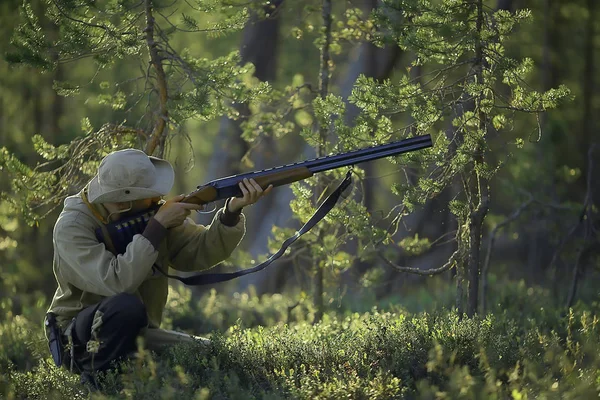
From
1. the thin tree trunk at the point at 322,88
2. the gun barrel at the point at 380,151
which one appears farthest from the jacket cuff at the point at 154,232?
the thin tree trunk at the point at 322,88

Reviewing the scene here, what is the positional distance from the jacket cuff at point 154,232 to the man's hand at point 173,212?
1.1 inches

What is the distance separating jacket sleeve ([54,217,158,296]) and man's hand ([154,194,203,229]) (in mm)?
209

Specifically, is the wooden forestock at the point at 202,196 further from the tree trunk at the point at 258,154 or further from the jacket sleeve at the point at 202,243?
the tree trunk at the point at 258,154

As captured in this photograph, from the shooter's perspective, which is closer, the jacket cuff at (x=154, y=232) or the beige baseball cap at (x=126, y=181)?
the jacket cuff at (x=154, y=232)

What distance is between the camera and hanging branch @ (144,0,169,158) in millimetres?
7375

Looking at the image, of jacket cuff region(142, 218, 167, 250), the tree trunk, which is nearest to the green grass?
jacket cuff region(142, 218, 167, 250)

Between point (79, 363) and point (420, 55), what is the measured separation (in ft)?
11.4

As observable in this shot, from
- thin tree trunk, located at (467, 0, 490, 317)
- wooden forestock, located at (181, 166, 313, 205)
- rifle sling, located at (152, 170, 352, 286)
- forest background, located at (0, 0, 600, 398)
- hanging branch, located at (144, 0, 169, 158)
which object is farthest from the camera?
hanging branch, located at (144, 0, 169, 158)

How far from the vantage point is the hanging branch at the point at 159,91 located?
738 cm

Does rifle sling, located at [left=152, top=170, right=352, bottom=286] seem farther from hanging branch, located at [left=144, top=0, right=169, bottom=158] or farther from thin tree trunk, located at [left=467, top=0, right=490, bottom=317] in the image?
hanging branch, located at [left=144, top=0, right=169, bottom=158]

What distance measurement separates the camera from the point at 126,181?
20.2 feet

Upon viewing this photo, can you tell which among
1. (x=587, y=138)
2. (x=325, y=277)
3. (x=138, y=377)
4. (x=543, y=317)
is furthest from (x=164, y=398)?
(x=587, y=138)

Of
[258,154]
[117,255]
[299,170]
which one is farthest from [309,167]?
[258,154]

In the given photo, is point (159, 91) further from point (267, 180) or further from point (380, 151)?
point (380, 151)
